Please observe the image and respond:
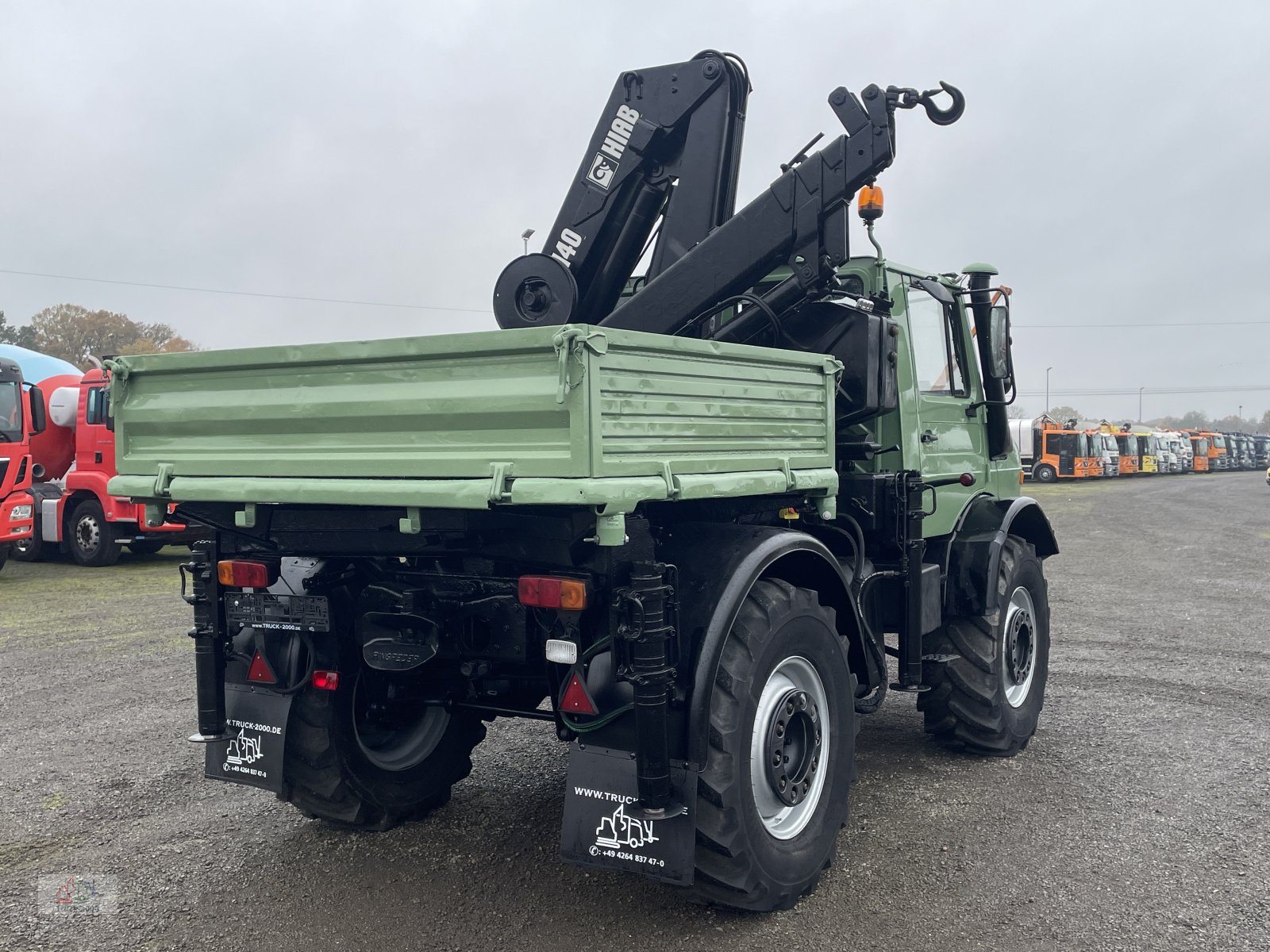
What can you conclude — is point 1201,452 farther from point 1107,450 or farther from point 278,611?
point 278,611

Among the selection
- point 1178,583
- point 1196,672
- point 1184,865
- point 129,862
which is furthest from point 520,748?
point 1178,583

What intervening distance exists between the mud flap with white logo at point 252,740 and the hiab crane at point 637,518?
0.05 ft

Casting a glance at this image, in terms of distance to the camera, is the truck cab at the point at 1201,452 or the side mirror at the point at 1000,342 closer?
the side mirror at the point at 1000,342

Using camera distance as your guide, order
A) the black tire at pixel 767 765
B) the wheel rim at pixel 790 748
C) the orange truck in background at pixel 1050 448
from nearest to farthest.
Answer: the black tire at pixel 767 765
the wheel rim at pixel 790 748
the orange truck in background at pixel 1050 448

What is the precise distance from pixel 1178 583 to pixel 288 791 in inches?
481

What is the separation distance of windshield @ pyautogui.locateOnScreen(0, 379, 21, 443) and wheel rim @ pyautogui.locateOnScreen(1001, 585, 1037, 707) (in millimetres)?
13615

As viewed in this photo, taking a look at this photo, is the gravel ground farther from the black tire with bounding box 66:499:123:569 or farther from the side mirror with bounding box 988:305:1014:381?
the black tire with bounding box 66:499:123:569

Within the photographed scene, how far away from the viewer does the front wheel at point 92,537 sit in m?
16.3

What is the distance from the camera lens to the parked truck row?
47.6m

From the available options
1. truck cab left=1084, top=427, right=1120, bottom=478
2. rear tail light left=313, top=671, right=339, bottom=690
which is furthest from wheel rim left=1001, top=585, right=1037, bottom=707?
truck cab left=1084, top=427, right=1120, bottom=478

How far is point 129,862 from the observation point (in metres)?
4.55

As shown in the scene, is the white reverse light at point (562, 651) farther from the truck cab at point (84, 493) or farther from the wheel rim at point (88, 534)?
the wheel rim at point (88, 534)

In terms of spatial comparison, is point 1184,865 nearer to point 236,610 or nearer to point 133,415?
point 236,610

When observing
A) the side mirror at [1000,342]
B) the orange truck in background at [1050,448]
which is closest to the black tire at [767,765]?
the side mirror at [1000,342]
